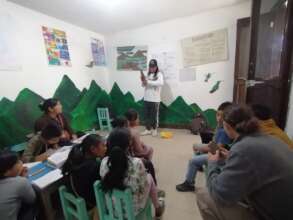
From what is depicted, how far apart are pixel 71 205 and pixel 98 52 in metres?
3.54

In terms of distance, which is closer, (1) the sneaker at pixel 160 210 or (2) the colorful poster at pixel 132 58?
(1) the sneaker at pixel 160 210

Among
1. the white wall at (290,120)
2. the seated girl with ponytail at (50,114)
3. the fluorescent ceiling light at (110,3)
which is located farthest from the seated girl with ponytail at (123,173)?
the fluorescent ceiling light at (110,3)

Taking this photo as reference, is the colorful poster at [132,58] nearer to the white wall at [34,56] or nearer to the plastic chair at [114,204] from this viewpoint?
the white wall at [34,56]

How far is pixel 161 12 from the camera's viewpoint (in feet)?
10.3

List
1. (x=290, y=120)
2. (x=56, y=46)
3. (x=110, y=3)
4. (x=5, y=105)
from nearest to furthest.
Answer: (x=290, y=120) → (x=5, y=105) → (x=110, y=3) → (x=56, y=46)

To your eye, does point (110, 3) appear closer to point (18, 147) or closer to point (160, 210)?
point (18, 147)

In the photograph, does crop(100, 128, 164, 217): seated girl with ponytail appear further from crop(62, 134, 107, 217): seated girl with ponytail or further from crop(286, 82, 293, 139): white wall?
crop(286, 82, 293, 139): white wall

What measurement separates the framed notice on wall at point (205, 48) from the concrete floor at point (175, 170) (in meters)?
1.52

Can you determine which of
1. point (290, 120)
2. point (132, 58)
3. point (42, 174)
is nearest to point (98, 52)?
point (132, 58)

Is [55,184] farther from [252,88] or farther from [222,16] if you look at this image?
[222,16]

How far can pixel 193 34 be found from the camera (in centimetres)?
346

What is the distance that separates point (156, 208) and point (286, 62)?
6.67ft

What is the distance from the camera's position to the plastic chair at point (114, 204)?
1083 mm

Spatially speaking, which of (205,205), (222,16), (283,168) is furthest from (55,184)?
(222,16)
